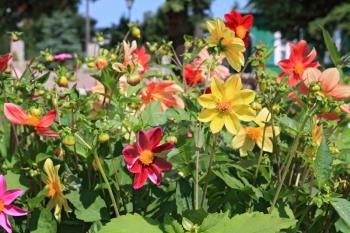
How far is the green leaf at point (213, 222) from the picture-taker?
917mm

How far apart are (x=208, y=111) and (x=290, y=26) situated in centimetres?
1509

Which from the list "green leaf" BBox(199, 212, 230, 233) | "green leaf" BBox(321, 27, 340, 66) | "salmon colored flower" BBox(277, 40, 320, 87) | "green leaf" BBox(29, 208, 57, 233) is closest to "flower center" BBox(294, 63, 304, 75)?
"salmon colored flower" BBox(277, 40, 320, 87)

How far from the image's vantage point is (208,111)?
0.96 m

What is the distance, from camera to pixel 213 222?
921 millimetres

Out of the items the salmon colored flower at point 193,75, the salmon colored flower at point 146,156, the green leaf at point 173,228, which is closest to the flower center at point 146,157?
the salmon colored flower at point 146,156

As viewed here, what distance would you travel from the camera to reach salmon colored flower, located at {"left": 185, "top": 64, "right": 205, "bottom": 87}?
1567 mm

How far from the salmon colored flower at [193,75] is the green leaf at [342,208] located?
0.64 metres

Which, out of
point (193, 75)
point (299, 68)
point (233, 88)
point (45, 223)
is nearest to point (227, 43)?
point (233, 88)

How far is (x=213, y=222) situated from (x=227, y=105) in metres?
0.18

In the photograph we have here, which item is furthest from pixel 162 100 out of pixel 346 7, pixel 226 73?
pixel 346 7

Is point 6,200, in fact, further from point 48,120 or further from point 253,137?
point 253,137

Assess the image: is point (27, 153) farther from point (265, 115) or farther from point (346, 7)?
point (346, 7)

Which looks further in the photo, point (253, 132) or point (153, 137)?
point (253, 132)

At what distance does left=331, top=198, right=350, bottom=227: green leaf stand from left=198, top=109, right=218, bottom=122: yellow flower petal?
238mm
